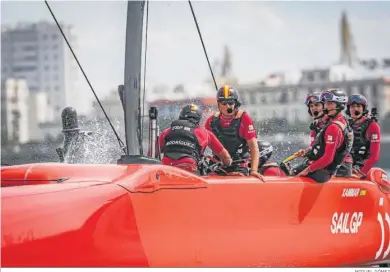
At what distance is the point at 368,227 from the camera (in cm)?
749

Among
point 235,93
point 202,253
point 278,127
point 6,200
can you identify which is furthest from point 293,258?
point 278,127

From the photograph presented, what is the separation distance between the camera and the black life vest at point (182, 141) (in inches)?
277

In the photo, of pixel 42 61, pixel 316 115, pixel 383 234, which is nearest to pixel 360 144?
pixel 316 115

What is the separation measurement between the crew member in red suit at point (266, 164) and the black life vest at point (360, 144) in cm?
82

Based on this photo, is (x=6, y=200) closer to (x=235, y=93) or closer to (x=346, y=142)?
(x=235, y=93)

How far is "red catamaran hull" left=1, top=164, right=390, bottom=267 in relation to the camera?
5223 millimetres

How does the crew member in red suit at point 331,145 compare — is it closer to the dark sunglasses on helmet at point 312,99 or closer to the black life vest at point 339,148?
the black life vest at point 339,148

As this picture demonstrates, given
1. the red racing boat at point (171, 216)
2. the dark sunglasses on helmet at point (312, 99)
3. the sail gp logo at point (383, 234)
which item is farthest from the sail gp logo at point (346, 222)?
the dark sunglasses on helmet at point (312, 99)

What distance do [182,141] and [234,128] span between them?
663 millimetres

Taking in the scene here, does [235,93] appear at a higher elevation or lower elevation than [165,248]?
higher

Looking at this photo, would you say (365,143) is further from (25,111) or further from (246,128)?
(25,111)

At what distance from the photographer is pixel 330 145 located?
7.21 meters

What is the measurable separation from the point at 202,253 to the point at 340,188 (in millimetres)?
1661

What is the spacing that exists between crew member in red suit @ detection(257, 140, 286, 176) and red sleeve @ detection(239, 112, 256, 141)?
0.71m
